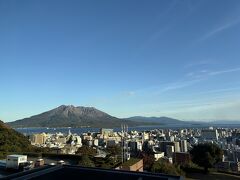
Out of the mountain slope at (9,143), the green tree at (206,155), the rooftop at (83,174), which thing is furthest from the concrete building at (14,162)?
the green tree at (206,155)

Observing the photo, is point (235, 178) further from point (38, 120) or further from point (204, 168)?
point (38, 120)

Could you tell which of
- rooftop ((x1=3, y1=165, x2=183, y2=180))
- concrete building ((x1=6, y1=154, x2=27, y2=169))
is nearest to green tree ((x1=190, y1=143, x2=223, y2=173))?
concrete building ((x1=6, y1=154, x2=27, y2=169))

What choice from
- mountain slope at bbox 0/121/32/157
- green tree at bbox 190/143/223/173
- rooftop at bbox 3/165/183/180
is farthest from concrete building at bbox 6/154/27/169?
green tree at bbox 190/143/223/173

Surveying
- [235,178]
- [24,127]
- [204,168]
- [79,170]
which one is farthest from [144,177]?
[24,127]

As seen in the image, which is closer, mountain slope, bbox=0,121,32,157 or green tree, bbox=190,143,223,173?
green tree, bbox=190,143,223,173

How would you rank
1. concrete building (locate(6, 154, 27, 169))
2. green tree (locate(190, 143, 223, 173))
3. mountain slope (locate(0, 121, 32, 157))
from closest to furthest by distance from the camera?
1. concrete building (locate(6, 154, 27, 169))
2. green tree (locate(190, 143, 223, 173))
3. mountain slope (locate(0, 121, 32, 157))

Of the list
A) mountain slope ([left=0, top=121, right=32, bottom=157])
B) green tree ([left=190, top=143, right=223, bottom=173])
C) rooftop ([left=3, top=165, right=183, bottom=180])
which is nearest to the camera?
rooftop ([left=3, top=165, right=183, bottom=180])

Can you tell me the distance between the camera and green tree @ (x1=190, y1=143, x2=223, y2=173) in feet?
63.1

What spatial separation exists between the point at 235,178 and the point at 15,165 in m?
13.0

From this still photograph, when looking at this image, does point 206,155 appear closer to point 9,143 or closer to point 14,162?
point 14,162

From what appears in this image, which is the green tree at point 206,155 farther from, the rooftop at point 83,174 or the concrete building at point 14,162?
the rooftop at point 83,174

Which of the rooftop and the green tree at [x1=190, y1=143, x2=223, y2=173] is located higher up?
the rooftop

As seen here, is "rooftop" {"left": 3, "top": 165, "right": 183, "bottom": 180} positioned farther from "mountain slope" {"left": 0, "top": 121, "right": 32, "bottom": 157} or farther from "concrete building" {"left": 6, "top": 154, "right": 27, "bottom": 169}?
"mountain slope" {"left": 0, "top": 121, "right": 32, "bottom": 157}

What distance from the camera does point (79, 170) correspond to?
25.9 feet
